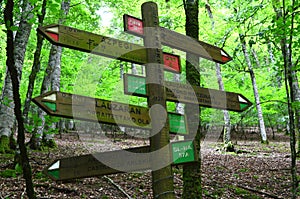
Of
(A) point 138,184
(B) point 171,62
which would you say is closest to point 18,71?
(A) point 138,184

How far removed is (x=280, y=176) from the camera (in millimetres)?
7777

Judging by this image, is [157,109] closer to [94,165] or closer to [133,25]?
[94,165]

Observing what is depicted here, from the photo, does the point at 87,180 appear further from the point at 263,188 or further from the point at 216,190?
the point at 263,188

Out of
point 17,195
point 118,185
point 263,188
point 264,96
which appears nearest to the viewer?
point 17,195

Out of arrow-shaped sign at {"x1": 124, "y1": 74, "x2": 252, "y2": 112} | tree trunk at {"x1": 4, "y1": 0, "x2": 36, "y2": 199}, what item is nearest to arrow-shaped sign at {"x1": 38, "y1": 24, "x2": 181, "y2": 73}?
arrow-shaped sign at {"x1": 124, "y1": 74, "x2": 252, "y2": 112}

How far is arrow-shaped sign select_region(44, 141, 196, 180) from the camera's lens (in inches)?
106

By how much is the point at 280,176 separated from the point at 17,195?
6.74 m

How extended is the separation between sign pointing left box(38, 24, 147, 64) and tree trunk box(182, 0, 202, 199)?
3.50 ft

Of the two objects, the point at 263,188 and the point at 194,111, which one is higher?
the point at 194,111

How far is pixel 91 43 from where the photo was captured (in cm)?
283

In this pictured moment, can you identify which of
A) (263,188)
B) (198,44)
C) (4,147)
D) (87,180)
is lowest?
(263,188)

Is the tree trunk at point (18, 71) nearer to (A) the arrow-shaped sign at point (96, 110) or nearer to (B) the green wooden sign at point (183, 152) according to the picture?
(A) the arrow-shaped sign at point (96, 110)

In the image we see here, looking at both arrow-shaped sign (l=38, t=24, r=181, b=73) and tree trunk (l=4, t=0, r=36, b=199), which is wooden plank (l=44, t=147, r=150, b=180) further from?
arrow-shaped sign (l=38, t=24, r=181, b=73)

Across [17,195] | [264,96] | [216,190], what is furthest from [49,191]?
[264,96]
